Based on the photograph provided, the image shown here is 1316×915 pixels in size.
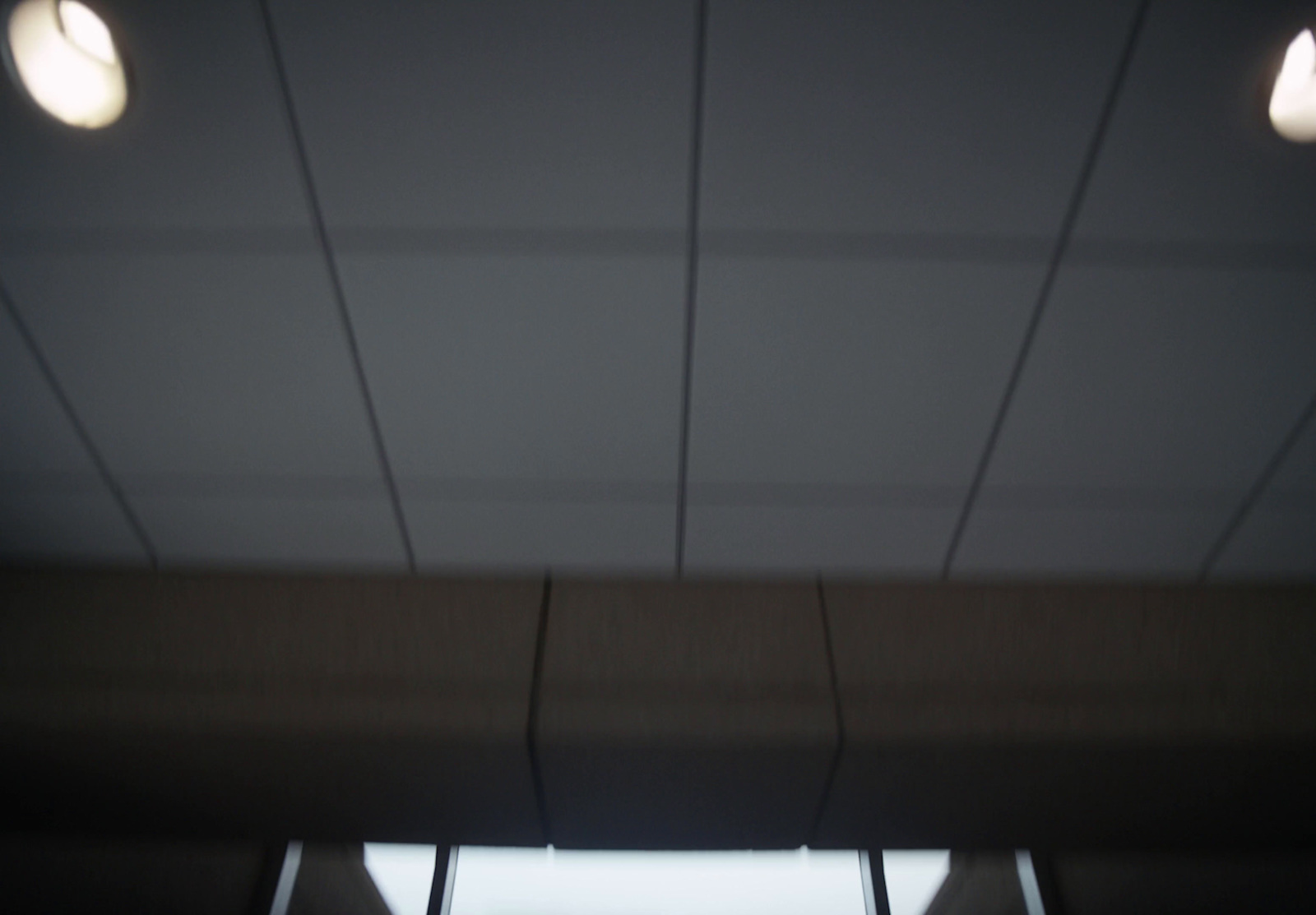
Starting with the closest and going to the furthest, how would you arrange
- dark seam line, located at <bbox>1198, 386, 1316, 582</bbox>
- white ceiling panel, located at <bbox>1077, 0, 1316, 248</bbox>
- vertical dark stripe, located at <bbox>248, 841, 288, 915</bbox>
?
white ceiling panel, located at <bbox>1077, 0, 1316, 248</bbox>, dark seam line, located at <bbox>1198, 386, 1316, 582</bbox>, vertical dark stripe, located at <bbox>248, 841, 288, 915</bbox>

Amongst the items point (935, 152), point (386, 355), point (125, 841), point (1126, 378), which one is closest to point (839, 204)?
point (935, 152)

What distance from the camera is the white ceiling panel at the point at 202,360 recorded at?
1476 mm

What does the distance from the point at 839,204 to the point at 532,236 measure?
649mm

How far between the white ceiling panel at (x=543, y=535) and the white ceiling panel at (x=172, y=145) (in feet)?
2.88

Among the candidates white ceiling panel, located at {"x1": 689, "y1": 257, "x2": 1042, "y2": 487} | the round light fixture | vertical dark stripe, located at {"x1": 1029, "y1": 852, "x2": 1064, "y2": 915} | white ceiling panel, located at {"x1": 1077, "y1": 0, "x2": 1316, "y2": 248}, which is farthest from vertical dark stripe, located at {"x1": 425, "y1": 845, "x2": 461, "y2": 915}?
white ceiling panel, located at {"x1": 1077, "y1": 0, "x2": 1316, "y2": 248}

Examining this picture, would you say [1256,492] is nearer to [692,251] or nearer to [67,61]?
[692,251]

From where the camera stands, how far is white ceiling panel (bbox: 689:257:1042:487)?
4.80 feet

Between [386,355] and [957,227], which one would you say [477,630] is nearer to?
[386,355]

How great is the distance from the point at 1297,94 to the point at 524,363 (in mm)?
1625

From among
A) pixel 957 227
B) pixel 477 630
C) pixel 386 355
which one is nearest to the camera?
pixel 957 227

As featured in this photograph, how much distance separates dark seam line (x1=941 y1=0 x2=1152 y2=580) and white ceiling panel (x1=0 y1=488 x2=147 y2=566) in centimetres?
248

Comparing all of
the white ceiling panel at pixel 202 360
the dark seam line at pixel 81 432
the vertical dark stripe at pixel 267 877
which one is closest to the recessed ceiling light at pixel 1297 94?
the white ceiling panel at pixel 202 360

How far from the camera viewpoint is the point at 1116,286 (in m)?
1.46

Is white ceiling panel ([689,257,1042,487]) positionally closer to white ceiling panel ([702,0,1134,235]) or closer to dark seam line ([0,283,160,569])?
white ceiling panel ([702,0,1134,235])
